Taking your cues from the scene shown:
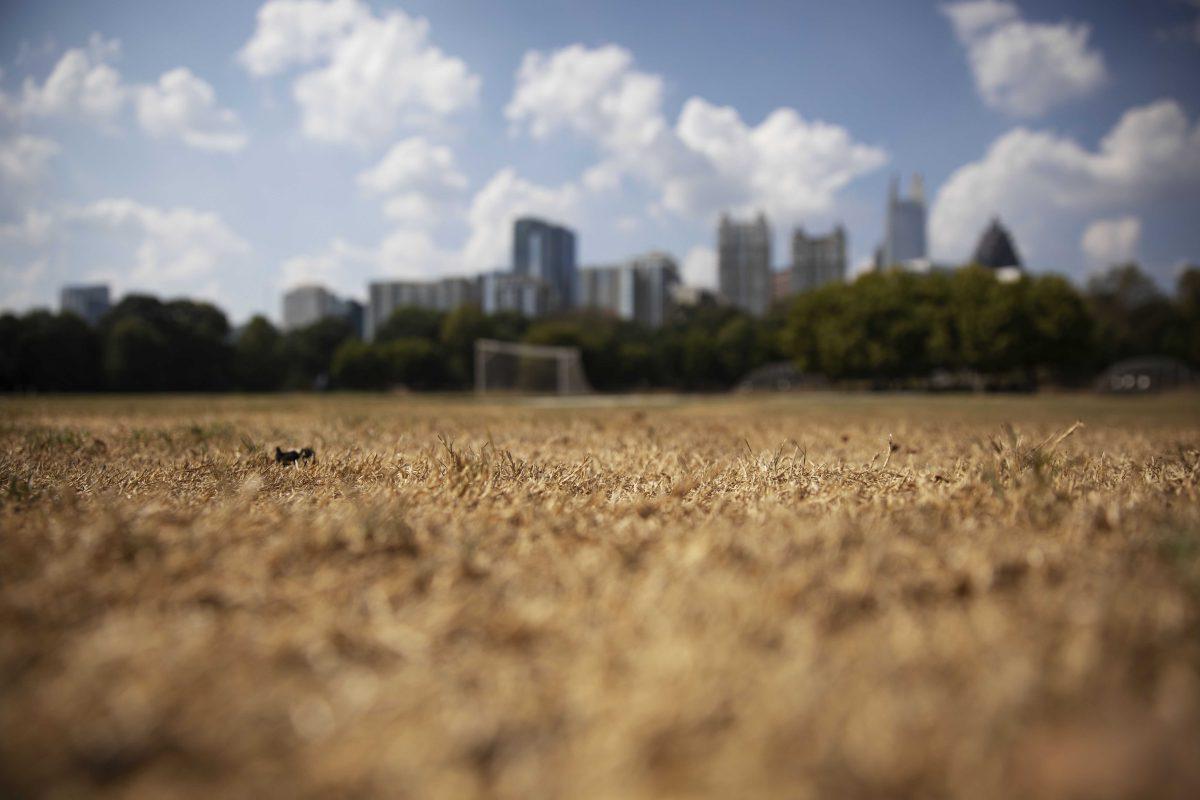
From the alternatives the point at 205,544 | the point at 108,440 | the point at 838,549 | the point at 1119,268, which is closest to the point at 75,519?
the point at 205,544

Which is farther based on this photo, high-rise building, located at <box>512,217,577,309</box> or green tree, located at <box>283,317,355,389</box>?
high-rise building, located at <box>512,217,577,309</box>

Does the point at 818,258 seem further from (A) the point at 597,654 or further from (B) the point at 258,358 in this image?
(A) the point at 597,654

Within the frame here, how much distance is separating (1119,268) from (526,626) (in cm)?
8779

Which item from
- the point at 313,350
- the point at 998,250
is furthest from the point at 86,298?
the point at 998,250

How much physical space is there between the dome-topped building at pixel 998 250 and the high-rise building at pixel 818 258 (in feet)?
150

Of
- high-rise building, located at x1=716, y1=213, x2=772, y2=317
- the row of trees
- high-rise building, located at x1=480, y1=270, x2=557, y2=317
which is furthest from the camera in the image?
high-rise building, located at x1=716, y1=213, x2=772, y2=317

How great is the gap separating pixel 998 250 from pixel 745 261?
60108 mm

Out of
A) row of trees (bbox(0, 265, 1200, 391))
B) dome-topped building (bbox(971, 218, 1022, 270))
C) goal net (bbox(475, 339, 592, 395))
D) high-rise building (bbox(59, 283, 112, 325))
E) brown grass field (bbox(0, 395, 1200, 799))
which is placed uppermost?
dome-topped building (bbox(971, 218, 1022, 270))

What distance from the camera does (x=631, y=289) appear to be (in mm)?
143250

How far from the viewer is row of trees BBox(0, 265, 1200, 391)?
52.3 meters

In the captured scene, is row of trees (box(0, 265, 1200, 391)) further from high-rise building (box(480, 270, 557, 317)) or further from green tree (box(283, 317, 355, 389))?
high-rise building (box(480, 270, 557, 317))

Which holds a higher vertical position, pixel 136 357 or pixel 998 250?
pixel 998 250

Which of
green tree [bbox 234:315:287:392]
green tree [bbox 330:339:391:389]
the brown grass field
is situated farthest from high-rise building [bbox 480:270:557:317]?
the brown grass field

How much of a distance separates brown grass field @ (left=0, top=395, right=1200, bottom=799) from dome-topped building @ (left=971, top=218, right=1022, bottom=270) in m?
158
